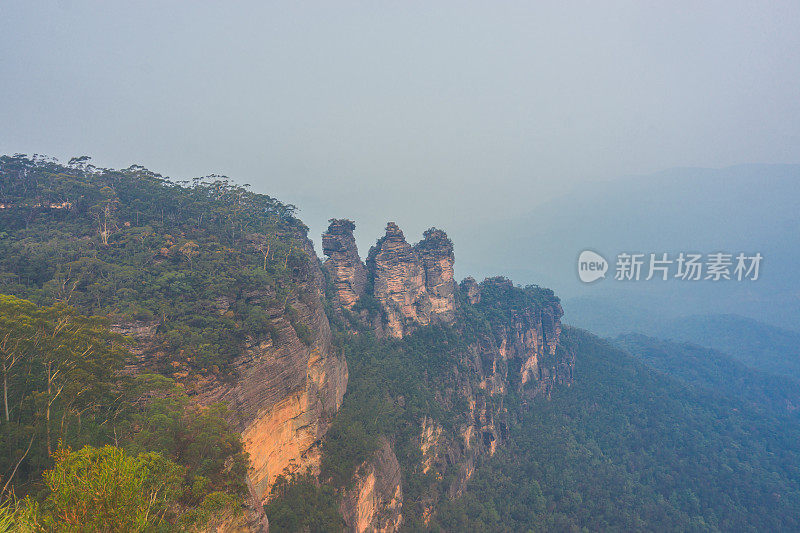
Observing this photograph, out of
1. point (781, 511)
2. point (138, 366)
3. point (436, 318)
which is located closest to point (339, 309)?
point (436, 318)

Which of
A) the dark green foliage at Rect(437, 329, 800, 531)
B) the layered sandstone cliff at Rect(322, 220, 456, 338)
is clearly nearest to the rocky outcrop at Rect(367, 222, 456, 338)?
the layered sandstone cliff at Rect(322, 220, 456, 338)

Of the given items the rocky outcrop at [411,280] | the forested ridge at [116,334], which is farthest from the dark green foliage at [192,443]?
the rocky outcrop at [411,280]

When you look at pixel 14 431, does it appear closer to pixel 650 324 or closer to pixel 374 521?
pixel 374 521

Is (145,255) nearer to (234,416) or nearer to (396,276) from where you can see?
(234,416)

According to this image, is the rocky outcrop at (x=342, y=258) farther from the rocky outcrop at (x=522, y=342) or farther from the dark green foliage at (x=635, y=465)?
the dark green foliage at (x=635, y=465)

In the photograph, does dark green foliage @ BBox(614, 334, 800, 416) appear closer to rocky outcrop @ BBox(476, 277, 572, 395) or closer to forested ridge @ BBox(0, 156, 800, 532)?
forested ridge @ BBox(0, 156, 800, 532)

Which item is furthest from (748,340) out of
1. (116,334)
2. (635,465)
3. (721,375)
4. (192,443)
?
(116,334)

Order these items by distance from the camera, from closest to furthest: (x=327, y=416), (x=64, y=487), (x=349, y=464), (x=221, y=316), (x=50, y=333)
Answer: (x=64, y=487)
(x=50, y=333)
(x=221, y=316)
(x=349, y=464)
(x=327, y=416)
